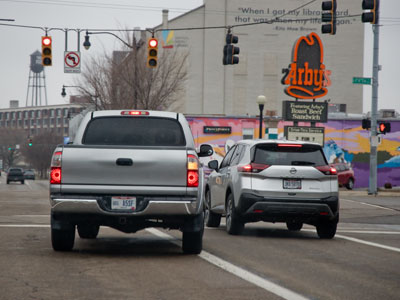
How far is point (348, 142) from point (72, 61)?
→ 28288 mm

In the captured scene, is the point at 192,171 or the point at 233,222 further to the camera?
the point at 233,222

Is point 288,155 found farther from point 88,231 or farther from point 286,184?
point 88,231

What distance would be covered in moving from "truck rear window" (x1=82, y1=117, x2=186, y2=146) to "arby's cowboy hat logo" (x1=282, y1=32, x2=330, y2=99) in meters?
31.4

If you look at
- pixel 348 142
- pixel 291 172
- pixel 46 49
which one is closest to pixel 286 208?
pixel 291 172

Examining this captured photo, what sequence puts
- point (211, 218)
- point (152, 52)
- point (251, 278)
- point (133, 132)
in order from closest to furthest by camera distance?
1. point (251, 278)
2. point (133, 132)
3. point (211, 218)
4. point (152, 52)

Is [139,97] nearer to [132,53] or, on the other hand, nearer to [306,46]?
[132,53]

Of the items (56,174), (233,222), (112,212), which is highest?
(56,174)

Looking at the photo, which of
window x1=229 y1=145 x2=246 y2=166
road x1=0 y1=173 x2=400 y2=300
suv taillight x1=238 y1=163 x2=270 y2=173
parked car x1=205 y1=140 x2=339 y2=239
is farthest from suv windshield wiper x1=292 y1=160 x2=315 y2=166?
road x1=0 y1=173 x2=400 y2=300

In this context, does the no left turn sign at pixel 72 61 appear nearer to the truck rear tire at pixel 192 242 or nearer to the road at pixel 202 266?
the road at pixel 202 266

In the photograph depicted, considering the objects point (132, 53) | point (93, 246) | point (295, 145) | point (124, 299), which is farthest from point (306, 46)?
point (124, 299)

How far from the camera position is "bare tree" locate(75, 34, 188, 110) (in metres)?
51.9

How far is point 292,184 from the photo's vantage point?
14164mm

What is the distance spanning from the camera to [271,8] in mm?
75062

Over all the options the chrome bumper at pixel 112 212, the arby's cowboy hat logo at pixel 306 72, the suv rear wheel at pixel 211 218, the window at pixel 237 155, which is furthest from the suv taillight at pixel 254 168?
the arby's cowboy hat logo at pixel 306 72
